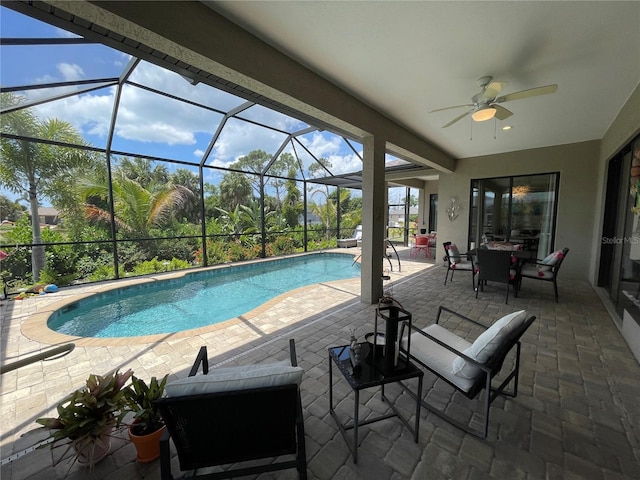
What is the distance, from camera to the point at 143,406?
1.72m

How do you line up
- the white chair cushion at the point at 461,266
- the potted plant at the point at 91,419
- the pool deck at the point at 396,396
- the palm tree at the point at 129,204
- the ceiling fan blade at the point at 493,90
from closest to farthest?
the potted plant at the point at 91,419
the pool deck at the point at 396,396
the ceiling fan blade at the point at 493,90
the white chair cushion at the point at 461,266
the palm tree at the point at 129,204

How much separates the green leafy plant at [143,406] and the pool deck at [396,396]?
0.22 meters

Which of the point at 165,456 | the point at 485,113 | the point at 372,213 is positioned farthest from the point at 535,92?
the point at 165,456

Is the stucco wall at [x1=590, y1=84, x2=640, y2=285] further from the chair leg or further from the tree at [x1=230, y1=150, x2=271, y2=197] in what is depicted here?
the tree at [x1=230, y1=150, x2=271, y2=197]

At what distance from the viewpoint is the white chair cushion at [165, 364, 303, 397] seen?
129 centimetres

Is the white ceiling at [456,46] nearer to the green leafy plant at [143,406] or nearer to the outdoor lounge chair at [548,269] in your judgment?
the outdoor lounge chair at [548,269]

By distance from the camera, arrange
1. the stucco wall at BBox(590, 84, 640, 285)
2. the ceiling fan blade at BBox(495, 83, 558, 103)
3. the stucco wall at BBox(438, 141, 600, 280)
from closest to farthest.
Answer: the ceiling fan blade at BBox(495, 83, 558, 103)
the stucco wall at BBox(590, 84, 640, 285)
the stucco wall at BBox(438, 141, 600, 280)

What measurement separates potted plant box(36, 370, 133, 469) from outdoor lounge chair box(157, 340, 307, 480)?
1.96 ft

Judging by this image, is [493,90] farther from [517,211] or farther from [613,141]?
[517,211]

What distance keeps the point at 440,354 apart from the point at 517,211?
724 centimetres

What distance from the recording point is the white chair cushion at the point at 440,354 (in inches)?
75.9

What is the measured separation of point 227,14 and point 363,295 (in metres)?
4.27

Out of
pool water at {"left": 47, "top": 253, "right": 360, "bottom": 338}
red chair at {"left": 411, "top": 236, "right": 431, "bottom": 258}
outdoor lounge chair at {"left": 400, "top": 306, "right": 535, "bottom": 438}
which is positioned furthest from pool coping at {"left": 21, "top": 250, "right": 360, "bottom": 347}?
red chair at {"left": 411, "top": 236, "right": 431, "bottom": 258}

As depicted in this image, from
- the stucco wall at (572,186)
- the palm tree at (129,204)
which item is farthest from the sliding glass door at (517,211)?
the palm tree at (129,204)
